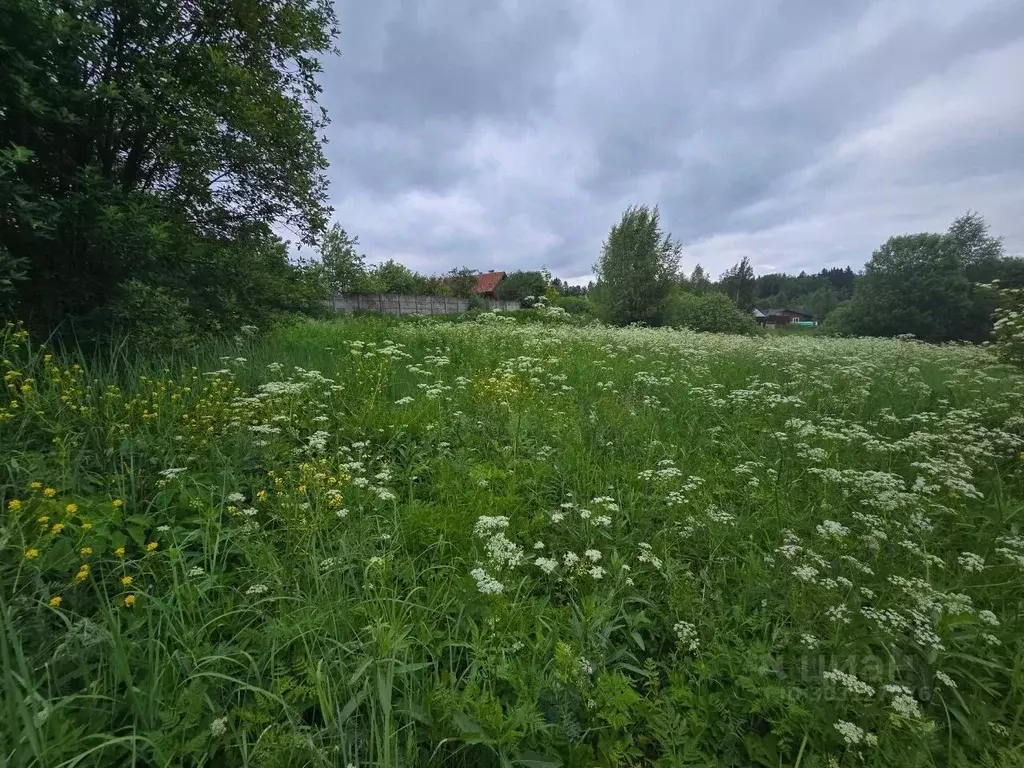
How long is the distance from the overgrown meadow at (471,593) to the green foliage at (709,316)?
2294 centimetres

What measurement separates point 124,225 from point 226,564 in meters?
3.40

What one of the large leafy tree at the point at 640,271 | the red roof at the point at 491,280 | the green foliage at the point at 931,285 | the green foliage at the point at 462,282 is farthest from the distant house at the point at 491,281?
the green foliage at the point at 931,285

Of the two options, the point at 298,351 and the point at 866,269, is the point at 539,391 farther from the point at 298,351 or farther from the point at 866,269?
the point at 866,269

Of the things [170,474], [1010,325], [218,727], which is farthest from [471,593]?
[1010,325]

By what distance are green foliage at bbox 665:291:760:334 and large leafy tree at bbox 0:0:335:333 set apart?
2316cm

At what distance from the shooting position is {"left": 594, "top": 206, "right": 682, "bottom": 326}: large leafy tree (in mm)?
27906

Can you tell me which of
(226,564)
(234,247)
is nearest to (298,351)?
(234,247)

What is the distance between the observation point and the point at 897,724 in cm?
142

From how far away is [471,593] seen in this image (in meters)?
1.95

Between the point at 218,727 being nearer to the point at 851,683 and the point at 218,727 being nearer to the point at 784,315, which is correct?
the point at 851,683

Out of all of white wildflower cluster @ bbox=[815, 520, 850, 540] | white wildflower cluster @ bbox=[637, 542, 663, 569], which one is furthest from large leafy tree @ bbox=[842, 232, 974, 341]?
white wildflower cluster @ bbox=[637, 542, 663, 569]

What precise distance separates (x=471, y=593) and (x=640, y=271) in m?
28.6

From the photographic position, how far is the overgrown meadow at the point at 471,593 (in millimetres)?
1409

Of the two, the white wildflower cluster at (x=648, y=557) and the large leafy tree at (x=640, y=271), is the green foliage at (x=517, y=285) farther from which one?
the white wildflower cluster at (x=648, y=557)
